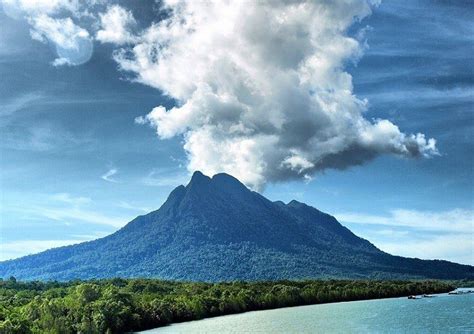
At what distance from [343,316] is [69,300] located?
59044mm

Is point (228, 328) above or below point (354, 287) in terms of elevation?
below

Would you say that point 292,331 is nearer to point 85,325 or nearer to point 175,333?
point 175,333

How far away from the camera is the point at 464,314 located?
395 feet

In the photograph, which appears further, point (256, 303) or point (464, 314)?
point (256, 303)

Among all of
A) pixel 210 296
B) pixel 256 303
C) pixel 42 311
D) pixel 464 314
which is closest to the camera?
pixel 42 311

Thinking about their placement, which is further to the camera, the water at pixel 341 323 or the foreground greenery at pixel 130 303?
the water at pixel 341 323

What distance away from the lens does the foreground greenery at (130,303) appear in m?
78.6

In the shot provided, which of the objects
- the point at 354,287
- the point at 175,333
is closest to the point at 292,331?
the point at 175,333

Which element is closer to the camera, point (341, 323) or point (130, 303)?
point (130, 303)

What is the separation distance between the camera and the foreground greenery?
78.6 metres

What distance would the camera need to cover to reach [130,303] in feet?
342

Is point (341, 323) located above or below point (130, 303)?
below

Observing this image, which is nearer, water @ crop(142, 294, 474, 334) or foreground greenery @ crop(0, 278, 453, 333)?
foreground greenery @ crop(0, 278, 453, 333)

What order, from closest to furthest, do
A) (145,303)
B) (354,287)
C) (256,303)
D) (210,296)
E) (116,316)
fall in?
(116,316), (145,303), (210,296), (256,303), (354,287)
